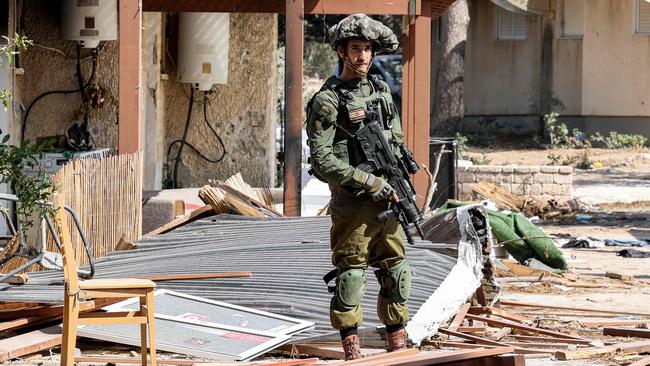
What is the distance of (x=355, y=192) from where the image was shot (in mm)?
7121

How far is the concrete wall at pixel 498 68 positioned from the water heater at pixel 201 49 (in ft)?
48.8

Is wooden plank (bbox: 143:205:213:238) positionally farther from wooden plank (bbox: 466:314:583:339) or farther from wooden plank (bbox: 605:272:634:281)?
wooden plank (bbox: 605:272:634:281)

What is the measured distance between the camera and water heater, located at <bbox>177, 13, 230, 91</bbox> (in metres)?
16.6

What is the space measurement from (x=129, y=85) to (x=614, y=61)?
19.1 m

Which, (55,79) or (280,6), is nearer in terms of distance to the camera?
(280,6)

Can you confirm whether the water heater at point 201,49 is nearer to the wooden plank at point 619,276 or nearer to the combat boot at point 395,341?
the wooden plank at point 619,276

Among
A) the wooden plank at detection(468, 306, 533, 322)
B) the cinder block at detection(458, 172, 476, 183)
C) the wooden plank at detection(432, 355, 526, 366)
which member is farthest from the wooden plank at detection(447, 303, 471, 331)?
the cinder block at detection(458, 172, 476, 183)

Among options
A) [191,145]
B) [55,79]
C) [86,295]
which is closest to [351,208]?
[86,295]

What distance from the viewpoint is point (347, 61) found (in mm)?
7250

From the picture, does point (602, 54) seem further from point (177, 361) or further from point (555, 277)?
point (177, 361)

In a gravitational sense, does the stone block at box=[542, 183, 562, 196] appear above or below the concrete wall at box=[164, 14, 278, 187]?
below

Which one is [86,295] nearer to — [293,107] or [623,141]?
[293,107]

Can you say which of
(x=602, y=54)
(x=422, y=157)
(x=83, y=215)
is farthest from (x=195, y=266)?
(x=602, y=54)

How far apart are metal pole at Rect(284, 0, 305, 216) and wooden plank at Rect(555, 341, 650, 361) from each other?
532cm
